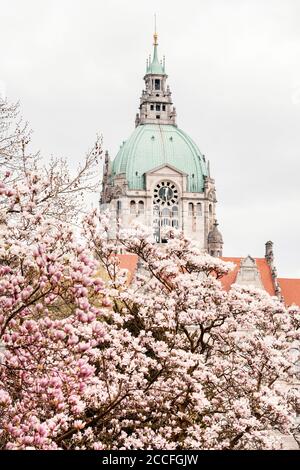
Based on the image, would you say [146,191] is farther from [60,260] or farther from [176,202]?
[60,260]

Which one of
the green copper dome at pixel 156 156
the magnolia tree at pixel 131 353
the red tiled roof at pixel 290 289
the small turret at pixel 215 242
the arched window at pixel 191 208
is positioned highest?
the green copper dome at pixel 156 156

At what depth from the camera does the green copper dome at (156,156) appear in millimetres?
110125

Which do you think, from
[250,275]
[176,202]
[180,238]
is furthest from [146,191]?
[180,238]

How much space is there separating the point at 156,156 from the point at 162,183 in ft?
12.1

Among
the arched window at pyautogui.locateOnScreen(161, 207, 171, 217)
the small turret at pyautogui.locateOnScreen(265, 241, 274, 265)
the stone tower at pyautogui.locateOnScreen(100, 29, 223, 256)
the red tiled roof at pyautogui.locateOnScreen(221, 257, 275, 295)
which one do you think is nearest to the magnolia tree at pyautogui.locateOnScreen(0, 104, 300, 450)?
the red tiled roof at pyautogui.locateOnScreen(221, 257, 275, 295)

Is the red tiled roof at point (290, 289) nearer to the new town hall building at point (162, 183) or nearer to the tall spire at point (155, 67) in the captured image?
the new town hall building at point (162, 183)

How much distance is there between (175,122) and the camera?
11781 cm

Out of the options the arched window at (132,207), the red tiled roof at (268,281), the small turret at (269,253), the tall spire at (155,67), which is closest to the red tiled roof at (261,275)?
the red tiled roof at (268,281)

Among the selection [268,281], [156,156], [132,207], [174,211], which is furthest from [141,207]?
[268,281]

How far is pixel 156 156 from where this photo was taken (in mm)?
110938

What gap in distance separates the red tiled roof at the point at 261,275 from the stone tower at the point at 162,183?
2222 cm

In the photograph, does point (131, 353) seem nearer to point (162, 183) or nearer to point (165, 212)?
point (165, 212)

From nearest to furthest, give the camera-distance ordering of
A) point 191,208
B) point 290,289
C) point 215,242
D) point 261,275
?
point 290,289
point 261,275
point 215,242
point 191,208

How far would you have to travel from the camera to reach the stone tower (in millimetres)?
108500
